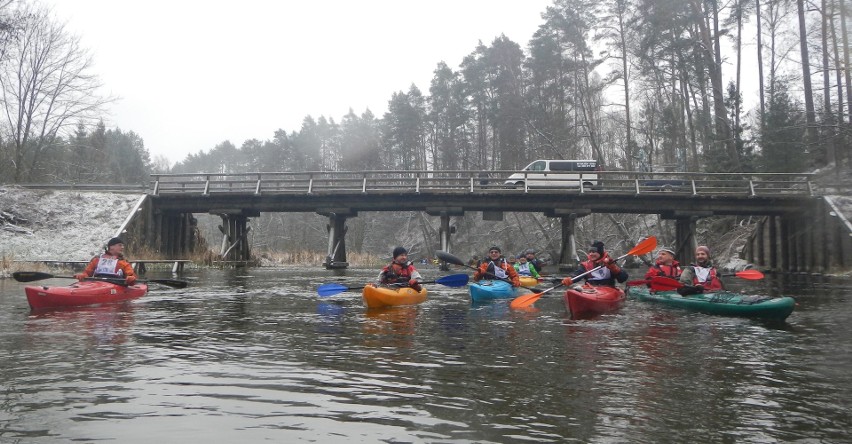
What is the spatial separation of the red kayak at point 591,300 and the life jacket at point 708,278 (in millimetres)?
1510

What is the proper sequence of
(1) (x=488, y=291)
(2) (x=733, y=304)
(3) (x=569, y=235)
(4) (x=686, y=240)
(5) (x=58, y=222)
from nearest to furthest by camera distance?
1. (2) (x=733, y=304)
2. (1) (x=488, y=291)
3. (5) (x=58, y=222)
4. (3) (x=569, y=235)
5. (4) (x=686, y=240)

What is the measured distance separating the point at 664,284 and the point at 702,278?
2.20 ft

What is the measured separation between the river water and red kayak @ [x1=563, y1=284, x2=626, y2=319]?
328 mm

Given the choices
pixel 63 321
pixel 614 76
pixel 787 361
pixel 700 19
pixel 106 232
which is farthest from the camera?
pixel 614 76

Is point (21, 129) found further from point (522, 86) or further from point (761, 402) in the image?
point (761, 402)

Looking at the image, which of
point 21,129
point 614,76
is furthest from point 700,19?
point 21,129

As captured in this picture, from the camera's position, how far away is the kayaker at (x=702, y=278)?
1105 centimetres

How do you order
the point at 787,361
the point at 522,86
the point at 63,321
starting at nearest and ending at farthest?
the point at 787,361
the point at 63,321
the point at 522,86

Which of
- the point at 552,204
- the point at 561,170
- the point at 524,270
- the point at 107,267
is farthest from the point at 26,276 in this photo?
the point at 561,170

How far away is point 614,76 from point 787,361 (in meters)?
28.7

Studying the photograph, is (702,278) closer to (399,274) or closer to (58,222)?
(399,274)

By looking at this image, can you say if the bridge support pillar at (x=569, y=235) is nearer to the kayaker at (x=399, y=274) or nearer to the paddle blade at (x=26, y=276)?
the kayaker at (x=399, y=274)

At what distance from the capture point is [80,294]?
1059 cm

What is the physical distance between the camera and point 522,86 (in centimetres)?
4381
